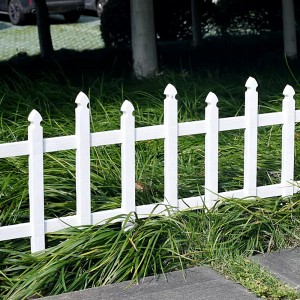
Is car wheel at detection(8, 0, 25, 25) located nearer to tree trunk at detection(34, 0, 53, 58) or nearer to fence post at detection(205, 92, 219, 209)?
tree trunk at detection(34, 0, 53, 58)

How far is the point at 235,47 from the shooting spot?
12.7 m

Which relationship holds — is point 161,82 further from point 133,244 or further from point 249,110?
point 133,244

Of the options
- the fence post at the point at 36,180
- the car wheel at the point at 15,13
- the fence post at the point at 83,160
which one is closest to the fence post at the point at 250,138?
the fence post at the point at 83,160

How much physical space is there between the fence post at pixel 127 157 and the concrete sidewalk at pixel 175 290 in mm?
527

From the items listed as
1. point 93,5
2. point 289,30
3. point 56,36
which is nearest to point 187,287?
point 289,30

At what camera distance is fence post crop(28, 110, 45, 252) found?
479 centimetres

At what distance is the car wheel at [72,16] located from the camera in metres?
21.5

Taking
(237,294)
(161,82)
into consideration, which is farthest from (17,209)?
(161,82)

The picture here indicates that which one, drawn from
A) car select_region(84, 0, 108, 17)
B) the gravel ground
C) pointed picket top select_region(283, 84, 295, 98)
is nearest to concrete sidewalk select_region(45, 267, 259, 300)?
pointed picket top select_region(283, 84, 295, 98)

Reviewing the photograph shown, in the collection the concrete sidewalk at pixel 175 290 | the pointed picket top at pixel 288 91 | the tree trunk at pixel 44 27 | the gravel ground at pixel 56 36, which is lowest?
the concrete sidewalk at pixel 175 290

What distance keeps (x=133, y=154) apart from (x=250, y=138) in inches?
32.6

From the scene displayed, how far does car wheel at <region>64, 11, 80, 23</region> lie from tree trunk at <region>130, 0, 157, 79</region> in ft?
38.4

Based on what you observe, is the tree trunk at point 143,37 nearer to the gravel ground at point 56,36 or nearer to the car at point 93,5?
the gravel ground at point 56,36

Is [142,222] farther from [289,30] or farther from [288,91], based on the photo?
[289,30]
